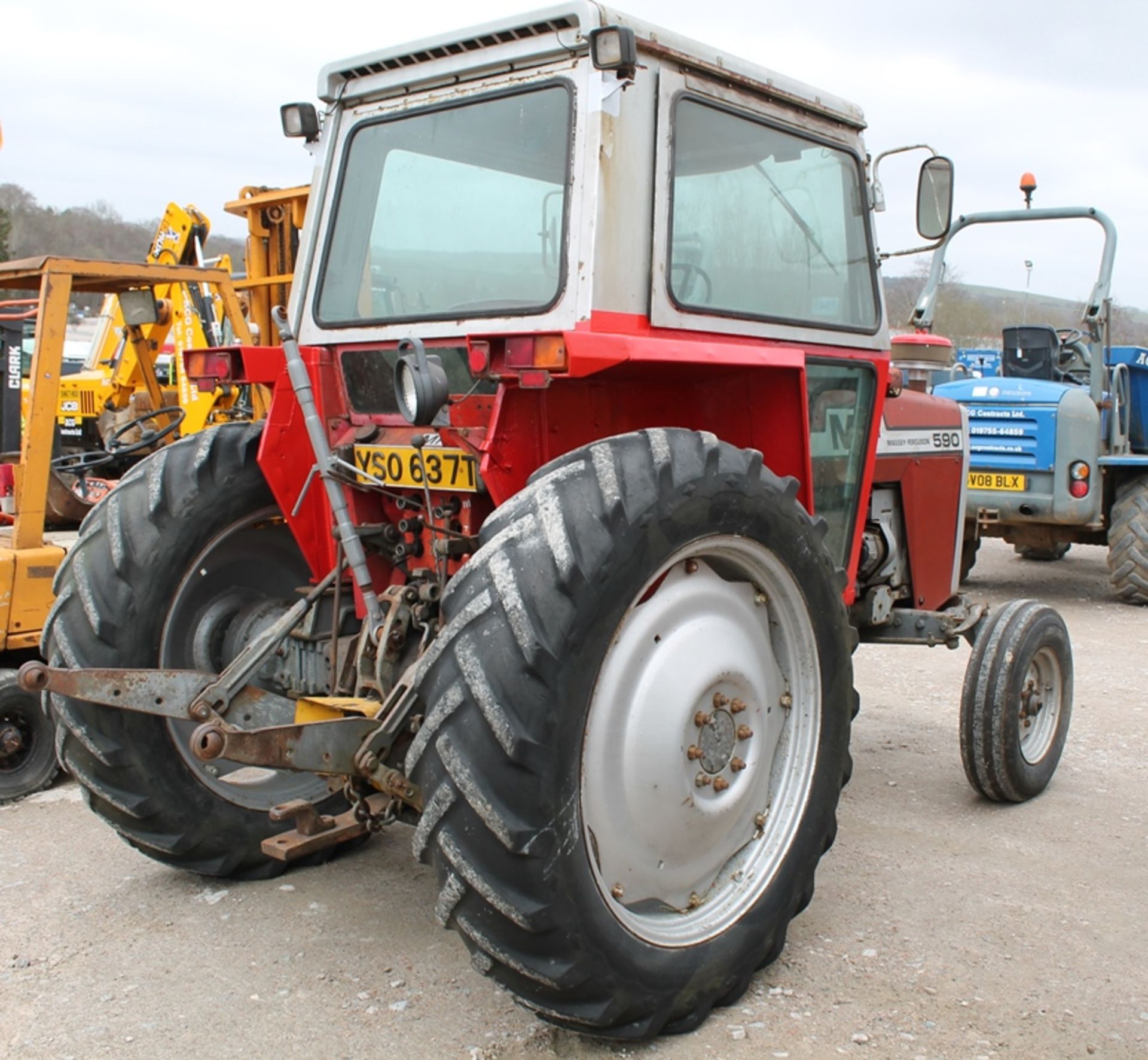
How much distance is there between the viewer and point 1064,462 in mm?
8727

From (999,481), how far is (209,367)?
6944 millimetres

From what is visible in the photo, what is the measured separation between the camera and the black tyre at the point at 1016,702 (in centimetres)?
420

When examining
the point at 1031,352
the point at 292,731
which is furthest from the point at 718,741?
the point at 1031,352

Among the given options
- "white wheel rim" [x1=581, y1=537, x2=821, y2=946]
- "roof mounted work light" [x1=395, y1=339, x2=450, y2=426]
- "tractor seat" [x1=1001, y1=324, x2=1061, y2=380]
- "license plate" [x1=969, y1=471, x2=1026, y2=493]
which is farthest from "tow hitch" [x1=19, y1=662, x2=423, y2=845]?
"tractor seat" [x1=1001, y1=324, x2=1061, y2=380]

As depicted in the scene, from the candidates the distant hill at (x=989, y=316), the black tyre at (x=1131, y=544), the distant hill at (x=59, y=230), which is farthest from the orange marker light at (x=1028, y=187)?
the distant hill at (x=59, y=230)

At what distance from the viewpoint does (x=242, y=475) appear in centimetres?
348

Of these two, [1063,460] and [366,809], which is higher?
[1063,460]

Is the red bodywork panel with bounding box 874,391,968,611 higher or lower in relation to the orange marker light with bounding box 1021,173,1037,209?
lower

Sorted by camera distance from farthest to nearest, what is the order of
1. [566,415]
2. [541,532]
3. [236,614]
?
[236,614] < [566,415] < [541,532]

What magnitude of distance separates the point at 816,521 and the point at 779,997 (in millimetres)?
1194

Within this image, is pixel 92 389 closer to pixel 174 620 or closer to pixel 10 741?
pixel 10 741

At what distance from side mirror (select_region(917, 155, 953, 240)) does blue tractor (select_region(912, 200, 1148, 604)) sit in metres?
4.59

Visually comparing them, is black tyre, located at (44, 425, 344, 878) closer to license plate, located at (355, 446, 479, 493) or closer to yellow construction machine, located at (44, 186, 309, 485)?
license plate, located at (355, 446, 479, 493)

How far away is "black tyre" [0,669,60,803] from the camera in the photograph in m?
4.57
